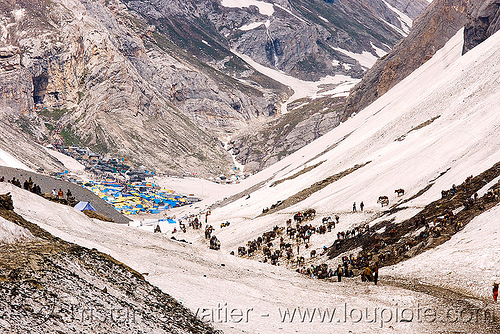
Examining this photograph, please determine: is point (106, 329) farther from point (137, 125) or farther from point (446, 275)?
point (137, 125)

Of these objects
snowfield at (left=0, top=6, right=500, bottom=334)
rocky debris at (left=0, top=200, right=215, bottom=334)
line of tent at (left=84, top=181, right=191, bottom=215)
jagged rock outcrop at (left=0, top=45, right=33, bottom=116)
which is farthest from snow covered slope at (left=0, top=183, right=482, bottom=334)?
jagged rock outcrop at (left=0, top=45, right=33, bottom=116)

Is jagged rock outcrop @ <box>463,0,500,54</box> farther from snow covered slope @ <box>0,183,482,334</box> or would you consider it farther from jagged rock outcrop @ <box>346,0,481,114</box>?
snow covered slope @ <box>0,183,482,334</box>

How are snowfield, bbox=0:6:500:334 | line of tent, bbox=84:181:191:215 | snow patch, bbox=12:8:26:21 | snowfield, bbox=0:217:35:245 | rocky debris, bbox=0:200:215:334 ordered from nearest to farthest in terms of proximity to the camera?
rocky debris, bbox=0:200:215:334, snowfield, bbox=0:217:35:245, snowfield, bbox=0:6:500:334, line of tent, bbox=84:181:191:215, snow patch, bbox=12:8:26:21

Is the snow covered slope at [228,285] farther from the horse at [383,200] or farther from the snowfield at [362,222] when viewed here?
the horse at [383,200]

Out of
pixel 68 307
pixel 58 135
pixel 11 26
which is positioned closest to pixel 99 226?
pixel 68 307

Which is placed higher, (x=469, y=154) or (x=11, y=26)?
(x=11, y=26)

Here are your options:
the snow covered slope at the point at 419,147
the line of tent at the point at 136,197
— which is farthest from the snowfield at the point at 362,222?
the line of tent at the point at 136,197
